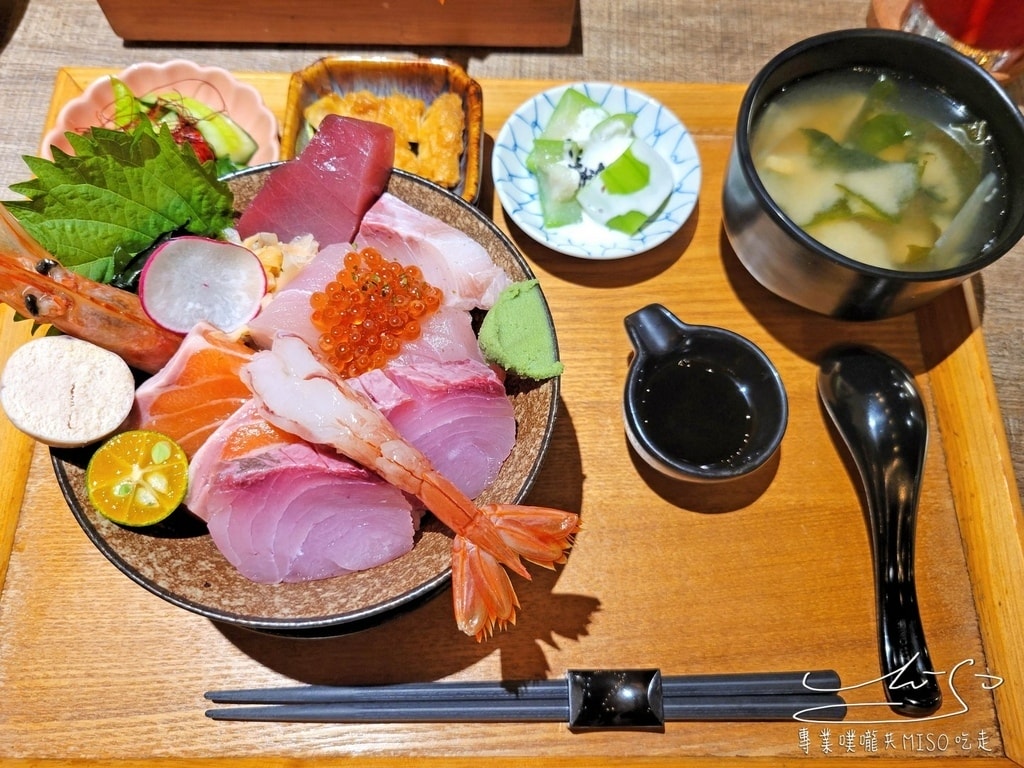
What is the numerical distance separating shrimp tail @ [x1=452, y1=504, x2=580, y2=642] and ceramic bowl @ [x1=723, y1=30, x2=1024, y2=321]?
28.5 inches

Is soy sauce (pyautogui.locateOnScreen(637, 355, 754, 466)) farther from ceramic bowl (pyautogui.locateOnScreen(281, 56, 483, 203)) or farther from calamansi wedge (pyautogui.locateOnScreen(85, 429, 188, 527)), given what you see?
calamansi wedge (pyautogui.locateOnScreen(85, 429, 188, 527))

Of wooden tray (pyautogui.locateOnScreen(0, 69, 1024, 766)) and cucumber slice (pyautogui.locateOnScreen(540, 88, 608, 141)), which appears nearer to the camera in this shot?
wooden tray (pyautogui.locateOnScreen(0, 69, 1024, 766))

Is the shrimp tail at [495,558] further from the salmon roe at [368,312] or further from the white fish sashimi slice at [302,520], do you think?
the salmon roe at [368,312]

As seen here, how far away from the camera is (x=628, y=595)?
4.65ft

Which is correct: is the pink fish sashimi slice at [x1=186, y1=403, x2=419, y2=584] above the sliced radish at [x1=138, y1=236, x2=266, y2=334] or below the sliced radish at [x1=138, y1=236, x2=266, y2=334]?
below

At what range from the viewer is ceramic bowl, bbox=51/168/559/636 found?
43.9 inches

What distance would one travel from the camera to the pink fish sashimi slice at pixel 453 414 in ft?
4.09

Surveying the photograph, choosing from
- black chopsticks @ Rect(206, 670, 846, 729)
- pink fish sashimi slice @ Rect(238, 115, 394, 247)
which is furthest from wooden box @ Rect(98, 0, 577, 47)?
black chopsticks @ Rect(206, 670, 846, 729)

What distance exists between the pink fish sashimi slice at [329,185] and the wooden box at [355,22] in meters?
0.72

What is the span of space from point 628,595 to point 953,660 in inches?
25.7

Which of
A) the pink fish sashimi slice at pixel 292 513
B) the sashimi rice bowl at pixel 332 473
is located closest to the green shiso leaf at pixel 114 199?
the sashimi rice bowl at pixel 332 473

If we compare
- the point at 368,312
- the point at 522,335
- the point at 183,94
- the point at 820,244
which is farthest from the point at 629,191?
the point at 183,94

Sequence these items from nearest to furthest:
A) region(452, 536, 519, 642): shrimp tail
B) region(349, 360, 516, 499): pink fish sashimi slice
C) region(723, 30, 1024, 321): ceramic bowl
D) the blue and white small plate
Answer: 1. region(452, 536, 519, 642): shrimp tail
2. region(349, 360, 516, 499): pink fish sashimi slice
3. region(723, 30, 1024, 321): ceramic bowl
4. the blue and white small plate

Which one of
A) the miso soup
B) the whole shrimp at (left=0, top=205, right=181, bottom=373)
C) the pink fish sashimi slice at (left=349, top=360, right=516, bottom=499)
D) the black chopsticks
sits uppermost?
the miso soup
